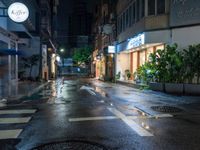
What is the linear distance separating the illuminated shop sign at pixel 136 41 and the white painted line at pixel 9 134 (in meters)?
20.1

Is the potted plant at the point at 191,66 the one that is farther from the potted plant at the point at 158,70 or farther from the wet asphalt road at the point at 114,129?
the wet asphalt road at the point at 114,129

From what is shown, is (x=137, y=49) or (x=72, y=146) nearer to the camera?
(x=72, y=146)

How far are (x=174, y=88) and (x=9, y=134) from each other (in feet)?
45.1

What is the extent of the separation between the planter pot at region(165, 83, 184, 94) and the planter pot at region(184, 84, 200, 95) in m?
0.31

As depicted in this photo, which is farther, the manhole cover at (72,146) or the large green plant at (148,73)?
Result: the large green plant at (148,73)

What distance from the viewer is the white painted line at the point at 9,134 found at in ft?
25.2

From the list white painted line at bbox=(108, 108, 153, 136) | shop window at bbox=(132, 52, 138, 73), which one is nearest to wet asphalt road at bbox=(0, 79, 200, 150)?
white painted line at bbox=(108, 108, 153, 136)

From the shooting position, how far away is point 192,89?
19.2 meters

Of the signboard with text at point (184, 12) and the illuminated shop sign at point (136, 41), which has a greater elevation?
the signboard with text at point (184, 12)

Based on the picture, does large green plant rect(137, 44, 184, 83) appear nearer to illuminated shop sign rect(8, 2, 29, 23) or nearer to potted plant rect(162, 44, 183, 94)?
potted plant rect(162, 44, 183, 94)

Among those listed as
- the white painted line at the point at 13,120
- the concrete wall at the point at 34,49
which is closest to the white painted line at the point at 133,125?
the white painted line at the point at 13,120

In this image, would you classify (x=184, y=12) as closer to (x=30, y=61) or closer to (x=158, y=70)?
(x=158, y=70)

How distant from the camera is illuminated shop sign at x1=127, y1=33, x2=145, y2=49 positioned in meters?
27.8

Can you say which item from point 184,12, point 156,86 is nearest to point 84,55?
point 184,12
